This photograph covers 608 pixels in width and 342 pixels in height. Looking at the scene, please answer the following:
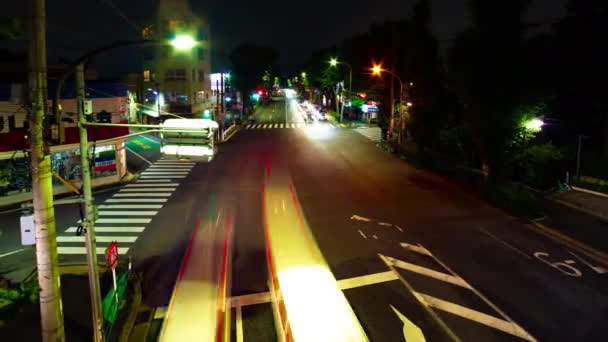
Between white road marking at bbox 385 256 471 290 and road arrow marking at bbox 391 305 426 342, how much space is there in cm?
298

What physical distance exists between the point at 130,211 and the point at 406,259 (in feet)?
46.2

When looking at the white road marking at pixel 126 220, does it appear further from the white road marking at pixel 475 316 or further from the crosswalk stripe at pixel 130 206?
the white road marking at pixel 475 316

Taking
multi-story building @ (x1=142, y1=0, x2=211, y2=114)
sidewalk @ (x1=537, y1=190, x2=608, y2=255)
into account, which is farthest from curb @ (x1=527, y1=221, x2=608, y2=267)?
multi-story building @ (x1=142, y1=0, x2=211, y2=114)

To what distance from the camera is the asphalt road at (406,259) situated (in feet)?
39.0

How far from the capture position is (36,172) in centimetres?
871

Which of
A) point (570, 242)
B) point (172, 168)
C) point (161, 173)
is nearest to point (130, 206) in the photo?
point (161, 173)

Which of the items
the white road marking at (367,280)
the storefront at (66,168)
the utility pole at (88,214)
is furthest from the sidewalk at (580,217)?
the storefront at (66,168)

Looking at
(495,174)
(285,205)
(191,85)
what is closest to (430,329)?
(285,205)

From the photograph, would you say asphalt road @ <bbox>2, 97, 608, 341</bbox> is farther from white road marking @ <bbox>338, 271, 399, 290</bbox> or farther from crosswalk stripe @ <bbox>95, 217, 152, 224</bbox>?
crosswalk stripe @ <bbox>95, 217, 152, 224</bbox>

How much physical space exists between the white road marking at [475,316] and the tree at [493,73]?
49.9 feet

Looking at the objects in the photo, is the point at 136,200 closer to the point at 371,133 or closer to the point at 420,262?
the point at 420,262

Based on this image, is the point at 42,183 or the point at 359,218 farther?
the point at 359,218

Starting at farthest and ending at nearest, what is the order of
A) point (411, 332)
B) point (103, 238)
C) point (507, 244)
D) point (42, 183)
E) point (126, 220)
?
point (126, 220) < point (103, 238) < point (507, 244) < point (411, 332) < point (42, 183)

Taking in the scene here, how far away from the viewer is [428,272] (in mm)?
14992
